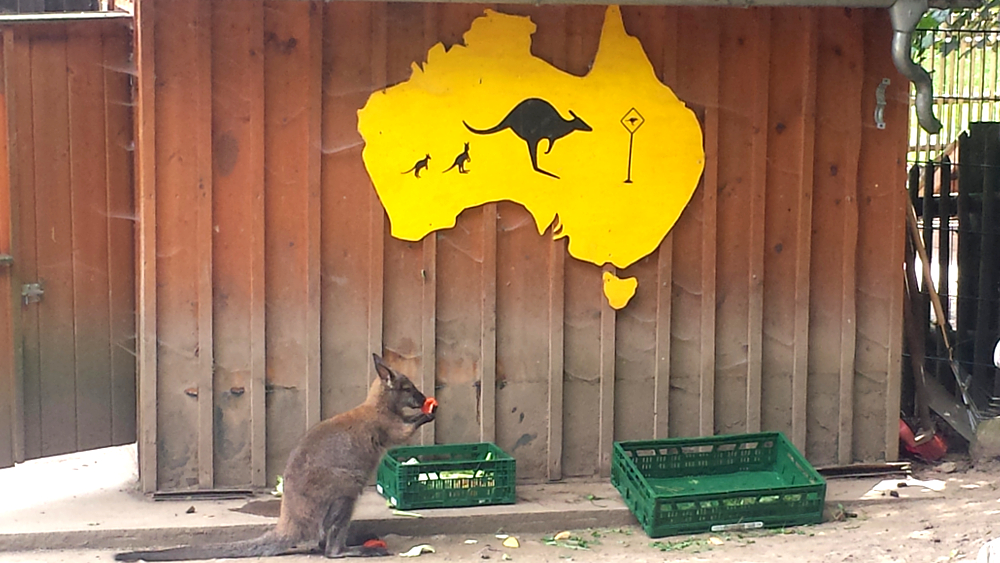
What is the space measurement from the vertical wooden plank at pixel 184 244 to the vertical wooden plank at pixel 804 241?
3.61 m

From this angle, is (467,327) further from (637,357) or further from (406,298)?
(637,357)

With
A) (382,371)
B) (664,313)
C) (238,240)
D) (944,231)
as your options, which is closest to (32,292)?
(238,240)

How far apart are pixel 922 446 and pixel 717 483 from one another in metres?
1.87

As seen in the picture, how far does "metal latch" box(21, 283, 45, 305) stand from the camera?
6168 millimetres

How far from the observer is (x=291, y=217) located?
6.33 m

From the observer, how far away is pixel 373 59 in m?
6.33

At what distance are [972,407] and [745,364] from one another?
206 centimetres

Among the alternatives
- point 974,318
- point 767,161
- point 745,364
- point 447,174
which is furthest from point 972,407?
point 447,174

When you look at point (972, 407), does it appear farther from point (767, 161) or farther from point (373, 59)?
point (373, 59)

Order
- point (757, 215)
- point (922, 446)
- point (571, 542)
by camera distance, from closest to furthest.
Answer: point (571, 542) < point (757, 215) < point (922, 446)

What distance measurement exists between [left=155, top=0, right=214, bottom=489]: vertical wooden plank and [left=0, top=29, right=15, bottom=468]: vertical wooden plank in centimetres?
80

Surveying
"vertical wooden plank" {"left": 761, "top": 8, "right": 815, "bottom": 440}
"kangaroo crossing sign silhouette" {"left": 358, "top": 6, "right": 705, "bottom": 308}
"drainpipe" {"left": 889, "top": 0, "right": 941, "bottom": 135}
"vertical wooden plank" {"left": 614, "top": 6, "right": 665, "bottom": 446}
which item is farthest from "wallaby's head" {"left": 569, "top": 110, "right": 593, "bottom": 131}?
"drainpipe" {"left": 889, "top": 0, "right": 941, "bottom": 135}

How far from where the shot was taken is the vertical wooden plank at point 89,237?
629 cm

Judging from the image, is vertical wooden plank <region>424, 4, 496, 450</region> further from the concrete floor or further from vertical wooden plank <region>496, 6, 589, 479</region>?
the concrete floor
